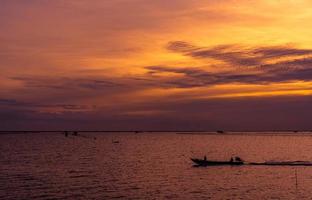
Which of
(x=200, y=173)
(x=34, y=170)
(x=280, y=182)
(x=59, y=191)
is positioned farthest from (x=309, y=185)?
(x=34, y=170)

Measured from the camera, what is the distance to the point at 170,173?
243 feet

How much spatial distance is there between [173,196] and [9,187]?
20507 mm

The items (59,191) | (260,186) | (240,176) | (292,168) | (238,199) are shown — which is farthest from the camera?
(292,168)

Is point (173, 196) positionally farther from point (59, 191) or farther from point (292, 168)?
point (292, 168)

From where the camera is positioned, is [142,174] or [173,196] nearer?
[173,196]

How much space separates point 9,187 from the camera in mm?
54656

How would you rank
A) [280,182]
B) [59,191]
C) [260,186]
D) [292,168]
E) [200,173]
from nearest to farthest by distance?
[59,191] < [260,186] < [280,182] < [200,173] < [292,168]

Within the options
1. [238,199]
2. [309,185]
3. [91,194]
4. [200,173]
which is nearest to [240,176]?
[200,173]

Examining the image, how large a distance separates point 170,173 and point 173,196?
2392 cm

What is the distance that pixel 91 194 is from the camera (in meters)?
50.8

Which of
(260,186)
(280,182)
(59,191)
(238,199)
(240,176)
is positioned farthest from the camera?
(240,176)

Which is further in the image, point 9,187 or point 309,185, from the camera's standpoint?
point 309,185

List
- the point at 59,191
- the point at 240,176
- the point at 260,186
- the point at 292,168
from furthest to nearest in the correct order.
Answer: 1. the point at 292,168
2. the point at 240,176
3. the point at 260,186
4. the point at 59,191

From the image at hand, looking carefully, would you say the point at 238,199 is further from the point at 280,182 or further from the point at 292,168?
the point at 292,168
